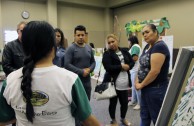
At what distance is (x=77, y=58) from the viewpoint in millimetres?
2334

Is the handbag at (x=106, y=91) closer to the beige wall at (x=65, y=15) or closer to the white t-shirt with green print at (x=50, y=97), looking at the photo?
the white t-shirt with green print at (x=50, y=97)

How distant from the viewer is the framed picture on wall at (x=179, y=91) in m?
0.47

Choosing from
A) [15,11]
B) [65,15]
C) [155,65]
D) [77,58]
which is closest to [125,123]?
[77,58]

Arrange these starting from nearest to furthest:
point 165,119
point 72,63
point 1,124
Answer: point 165,119, point 1,124, point 72,63

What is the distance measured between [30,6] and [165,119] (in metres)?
8.03

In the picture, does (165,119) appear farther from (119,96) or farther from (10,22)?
(10,22)

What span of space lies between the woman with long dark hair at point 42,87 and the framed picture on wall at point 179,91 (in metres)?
0.40

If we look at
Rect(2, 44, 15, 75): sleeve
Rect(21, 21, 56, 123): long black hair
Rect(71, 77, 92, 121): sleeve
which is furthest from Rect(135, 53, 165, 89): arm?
Rect(2, 44, 15, 75): sleeve

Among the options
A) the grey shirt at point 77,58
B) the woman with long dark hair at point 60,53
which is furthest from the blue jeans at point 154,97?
the woman with long dark hair at point 60,53

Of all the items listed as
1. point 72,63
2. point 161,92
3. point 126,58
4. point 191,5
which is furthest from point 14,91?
point 191,5

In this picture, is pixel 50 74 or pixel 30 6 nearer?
pixel 50 74

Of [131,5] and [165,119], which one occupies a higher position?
[131,5]

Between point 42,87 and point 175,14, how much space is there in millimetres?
6984

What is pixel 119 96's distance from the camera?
267 centimetres
